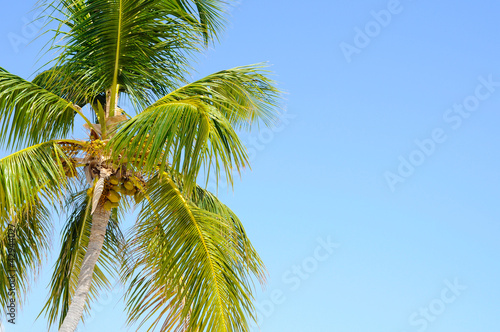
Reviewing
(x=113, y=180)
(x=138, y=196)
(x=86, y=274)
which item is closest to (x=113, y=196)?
(x=113, y=180)

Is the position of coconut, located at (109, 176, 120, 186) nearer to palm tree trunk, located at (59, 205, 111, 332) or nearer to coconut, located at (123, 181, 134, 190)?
coconut, located at (123, 181, 134, 190)

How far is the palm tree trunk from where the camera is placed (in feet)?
23.8

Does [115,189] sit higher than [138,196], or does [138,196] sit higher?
Result: [115,189]

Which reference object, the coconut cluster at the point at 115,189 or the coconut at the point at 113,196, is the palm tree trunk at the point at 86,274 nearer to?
the coconut cluster at the point at 115,189

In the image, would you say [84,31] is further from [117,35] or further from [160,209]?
[160,209]

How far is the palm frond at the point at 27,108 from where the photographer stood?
24.4ft

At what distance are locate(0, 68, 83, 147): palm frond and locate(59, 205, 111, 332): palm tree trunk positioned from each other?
50.1 inches

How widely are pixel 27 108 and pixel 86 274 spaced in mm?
2208

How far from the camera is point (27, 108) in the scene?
751cm

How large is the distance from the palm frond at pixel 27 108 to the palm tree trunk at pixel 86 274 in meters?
1.27

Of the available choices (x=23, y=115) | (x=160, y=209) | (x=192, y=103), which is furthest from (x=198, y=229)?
(x=23, y=115)

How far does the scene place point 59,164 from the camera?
712cm

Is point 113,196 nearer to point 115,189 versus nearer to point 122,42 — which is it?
point 115,189

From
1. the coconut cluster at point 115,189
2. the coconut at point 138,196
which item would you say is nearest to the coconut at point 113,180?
the coconut cluster at point 115,189
